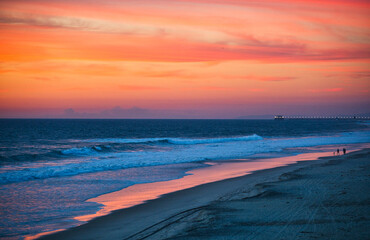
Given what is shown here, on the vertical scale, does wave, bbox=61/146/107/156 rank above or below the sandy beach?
above

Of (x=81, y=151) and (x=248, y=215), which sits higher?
(x=81, y=151)

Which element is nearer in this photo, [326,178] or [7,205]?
[7,205]

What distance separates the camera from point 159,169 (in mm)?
21484

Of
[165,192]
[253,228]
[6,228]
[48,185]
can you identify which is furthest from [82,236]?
[48,185]

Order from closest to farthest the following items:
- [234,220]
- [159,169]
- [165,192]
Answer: [234,220] → [165,192] → [159,169]

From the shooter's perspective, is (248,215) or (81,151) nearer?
(248,215)

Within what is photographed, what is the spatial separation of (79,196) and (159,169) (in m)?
8.72

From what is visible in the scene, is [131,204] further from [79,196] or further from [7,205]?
[7,205]

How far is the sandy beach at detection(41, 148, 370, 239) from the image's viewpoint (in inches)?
317

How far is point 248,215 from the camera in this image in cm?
957

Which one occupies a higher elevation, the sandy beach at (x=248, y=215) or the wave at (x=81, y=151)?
the wave at (x=81, y=151)

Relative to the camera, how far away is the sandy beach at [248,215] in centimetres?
806

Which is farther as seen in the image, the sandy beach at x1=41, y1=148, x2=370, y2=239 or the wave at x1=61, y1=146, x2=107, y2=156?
the wave at x1=61, y1=146, x2=107, y2=156

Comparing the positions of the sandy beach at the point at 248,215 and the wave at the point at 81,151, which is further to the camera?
the wave at the point at 81,151
